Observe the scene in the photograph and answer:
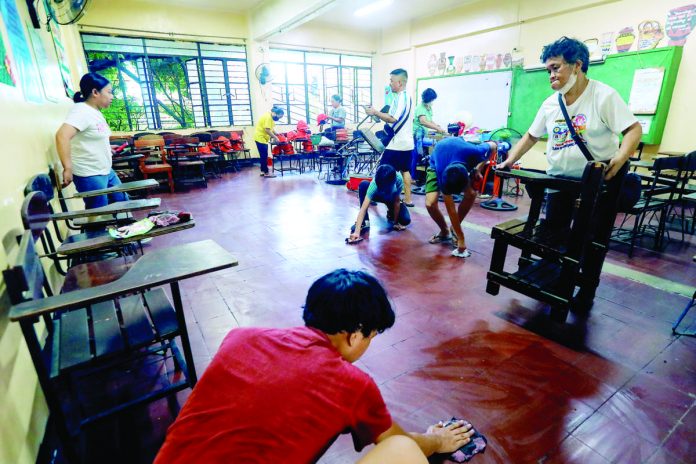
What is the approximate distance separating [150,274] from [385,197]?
2.79m

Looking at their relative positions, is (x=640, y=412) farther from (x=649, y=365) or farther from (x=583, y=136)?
(x=583, y=136)

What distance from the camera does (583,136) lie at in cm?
208

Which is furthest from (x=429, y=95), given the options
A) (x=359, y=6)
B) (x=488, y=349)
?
(x=488, y=349)

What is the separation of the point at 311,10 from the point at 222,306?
568 cm

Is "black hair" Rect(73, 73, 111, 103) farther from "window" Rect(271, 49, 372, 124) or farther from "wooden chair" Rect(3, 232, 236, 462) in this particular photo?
"window" Rect(271, 49, 372, 124)

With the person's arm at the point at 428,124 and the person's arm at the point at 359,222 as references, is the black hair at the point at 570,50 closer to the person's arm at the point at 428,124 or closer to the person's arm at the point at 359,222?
the person's arm at the point at 359,222

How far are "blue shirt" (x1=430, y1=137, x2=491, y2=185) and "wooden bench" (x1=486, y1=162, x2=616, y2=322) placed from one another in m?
0.83

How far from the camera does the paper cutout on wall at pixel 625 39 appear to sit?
5.39 m

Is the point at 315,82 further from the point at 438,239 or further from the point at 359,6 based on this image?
the point at 438,239

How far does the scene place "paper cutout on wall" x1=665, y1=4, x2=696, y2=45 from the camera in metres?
4.81

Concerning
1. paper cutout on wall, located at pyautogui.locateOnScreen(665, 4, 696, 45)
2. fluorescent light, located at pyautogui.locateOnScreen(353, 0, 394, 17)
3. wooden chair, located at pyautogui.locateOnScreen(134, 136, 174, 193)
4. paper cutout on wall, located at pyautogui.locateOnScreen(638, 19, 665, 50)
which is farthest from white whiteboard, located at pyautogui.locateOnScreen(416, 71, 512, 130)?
wooden chair, located at pyautogui.locateOnScreen(134, 136, 174, 193)

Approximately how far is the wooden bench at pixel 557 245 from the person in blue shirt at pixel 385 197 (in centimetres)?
148

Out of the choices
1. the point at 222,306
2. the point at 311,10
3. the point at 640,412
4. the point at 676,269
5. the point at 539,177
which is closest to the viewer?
the point at 640,412

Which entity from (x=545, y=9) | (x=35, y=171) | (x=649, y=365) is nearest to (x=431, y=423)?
(x=649, y=365)
